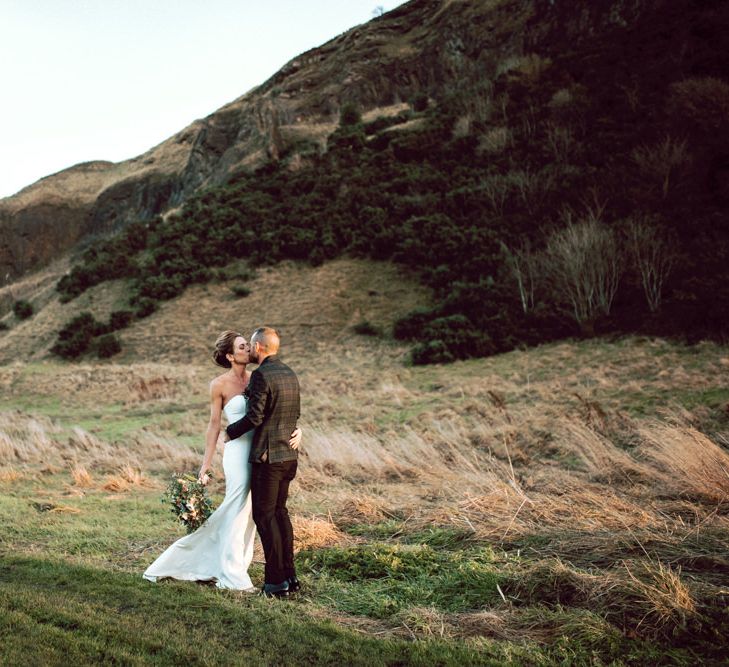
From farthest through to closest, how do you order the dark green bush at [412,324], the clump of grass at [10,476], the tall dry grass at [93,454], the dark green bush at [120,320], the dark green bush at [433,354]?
the dark green bush at [120,320] < the dark green bush at [412,324] < the dark green bush at [433,354] < the tall dry grass at [93,454] < the clump of grass at [10,476]

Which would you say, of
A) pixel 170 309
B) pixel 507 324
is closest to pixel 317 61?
pixel 170 309

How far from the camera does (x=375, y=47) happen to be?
65750 mm

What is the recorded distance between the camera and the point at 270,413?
459cm

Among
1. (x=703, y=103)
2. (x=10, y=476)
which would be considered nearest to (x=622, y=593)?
(x=10, y=476)

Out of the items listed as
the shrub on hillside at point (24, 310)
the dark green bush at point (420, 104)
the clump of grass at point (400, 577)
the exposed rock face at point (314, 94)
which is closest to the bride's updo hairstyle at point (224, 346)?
the clump of grass at point (400, 577)

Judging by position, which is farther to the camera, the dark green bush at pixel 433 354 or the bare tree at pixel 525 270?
the bare tree at pixel 525 270

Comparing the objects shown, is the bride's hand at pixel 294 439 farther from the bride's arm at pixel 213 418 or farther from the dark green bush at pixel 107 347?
the dark green bush at pixel 107 347

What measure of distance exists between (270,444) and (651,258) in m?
23.3

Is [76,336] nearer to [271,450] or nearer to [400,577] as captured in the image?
[271,450]

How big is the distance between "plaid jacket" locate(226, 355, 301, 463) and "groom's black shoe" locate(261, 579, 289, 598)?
101cm

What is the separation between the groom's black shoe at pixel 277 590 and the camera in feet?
14.9

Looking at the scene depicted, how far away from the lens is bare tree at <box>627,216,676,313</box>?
75.6ft

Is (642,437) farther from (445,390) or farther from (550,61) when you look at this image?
(550,61)

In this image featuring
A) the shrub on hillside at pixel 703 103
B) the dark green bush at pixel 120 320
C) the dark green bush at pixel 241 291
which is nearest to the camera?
the shrub on hillside at pixel 703 103
